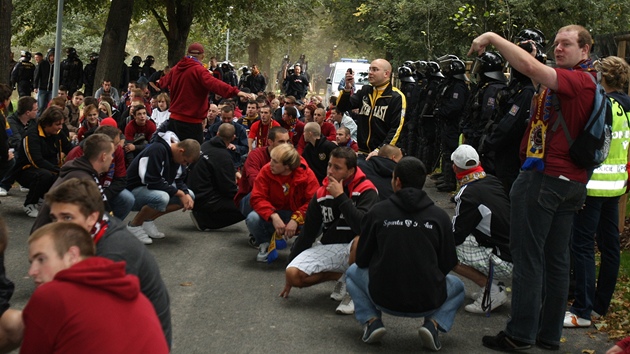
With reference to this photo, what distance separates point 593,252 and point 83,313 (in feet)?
16.0

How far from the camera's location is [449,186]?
1566cm

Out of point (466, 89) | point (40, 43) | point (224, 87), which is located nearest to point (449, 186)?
point (466, 89)

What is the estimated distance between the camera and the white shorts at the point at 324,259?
752cm

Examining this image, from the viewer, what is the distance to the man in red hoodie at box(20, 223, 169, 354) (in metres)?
3.33

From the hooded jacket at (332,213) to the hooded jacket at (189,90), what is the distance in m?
4.49

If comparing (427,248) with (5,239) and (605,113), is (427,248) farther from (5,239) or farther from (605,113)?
(5,239)

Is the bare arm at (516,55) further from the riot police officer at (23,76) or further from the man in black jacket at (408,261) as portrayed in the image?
the riot police officer at (23,76)

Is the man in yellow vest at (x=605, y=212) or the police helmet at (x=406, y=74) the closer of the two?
the man in yellow vest at (x=605, y=212)

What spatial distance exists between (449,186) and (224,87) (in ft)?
18.0

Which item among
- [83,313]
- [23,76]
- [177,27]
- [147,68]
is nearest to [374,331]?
[83,313]

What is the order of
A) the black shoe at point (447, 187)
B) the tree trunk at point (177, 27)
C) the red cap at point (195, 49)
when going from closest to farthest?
1. the red cap at point (195, 49)
2. the black shoe at point (447, 187)
3. the tree trunk at point (177, 27)

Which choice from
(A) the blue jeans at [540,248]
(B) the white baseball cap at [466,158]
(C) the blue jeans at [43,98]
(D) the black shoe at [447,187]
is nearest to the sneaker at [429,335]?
(A) the blue jeans at [540,248]

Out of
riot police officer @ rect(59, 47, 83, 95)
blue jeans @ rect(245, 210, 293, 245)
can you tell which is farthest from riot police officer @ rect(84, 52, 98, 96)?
blue jeans @ rect(245, 210, 293, 245)

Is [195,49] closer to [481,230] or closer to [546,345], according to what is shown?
[481,230]
